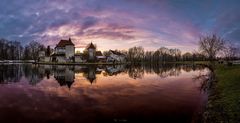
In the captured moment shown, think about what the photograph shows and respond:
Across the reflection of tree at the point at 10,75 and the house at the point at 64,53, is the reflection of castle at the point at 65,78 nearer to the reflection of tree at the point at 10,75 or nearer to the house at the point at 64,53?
the reflection of tree at the point at 10,75

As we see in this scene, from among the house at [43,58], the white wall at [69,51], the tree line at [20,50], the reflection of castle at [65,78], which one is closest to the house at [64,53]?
the white wall at [69,51]

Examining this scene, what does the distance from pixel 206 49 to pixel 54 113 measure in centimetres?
7822

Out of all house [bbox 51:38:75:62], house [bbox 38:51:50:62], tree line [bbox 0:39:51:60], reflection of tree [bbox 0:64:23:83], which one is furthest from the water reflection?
tree line [bbox 0:39:51:60]

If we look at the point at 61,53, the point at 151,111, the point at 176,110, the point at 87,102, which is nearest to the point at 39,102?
the point at 87,102

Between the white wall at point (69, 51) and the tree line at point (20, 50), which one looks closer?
the white wall at point (69, 51)

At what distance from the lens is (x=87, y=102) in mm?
18656

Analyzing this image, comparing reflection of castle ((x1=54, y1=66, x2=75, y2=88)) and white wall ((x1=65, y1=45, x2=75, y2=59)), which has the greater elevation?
white wall ((x1=65, y1=45, x2=75, y2=59))

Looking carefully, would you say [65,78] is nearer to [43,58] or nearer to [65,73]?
[65,73]

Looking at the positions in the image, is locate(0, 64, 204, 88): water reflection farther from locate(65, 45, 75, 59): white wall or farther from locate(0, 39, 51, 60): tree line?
locate(0, 39, 51, 60): tree line

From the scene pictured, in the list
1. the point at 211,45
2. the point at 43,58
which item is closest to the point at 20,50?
the point at 43,58

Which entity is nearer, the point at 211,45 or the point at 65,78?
the point at 65,78

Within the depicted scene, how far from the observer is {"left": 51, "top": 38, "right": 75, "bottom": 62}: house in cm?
11556

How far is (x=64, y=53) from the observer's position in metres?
121

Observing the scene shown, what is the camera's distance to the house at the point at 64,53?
11556 centimetres
